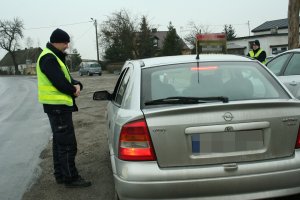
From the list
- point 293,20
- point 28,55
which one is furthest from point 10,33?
point 293,20

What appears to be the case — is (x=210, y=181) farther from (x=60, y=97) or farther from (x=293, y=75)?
(x=293, y=75)

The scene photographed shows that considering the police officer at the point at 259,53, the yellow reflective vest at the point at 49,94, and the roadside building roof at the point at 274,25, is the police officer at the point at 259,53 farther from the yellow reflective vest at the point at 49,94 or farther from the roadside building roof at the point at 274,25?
the roadside building roof at the point at 274,25

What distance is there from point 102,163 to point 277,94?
11.2 ft

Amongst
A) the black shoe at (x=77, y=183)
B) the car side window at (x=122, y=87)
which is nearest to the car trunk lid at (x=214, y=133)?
the car side window at (x=122, y=87)

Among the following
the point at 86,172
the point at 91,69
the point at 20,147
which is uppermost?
the point at 86,172

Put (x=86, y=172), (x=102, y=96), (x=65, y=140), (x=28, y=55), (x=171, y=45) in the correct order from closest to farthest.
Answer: (x=65, y=140) → (x=102, y=96) → (x=86, y=172) → (x=171, y=45) → (x=28, y=55)

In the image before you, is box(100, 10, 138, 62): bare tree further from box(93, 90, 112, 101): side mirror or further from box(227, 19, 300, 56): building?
box(93, 90, 112, 101): side mirror

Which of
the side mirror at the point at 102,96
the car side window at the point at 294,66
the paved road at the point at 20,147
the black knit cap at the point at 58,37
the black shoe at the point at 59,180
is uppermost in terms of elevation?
the black knit cap at the point at 58,37

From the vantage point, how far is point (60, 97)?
5.18 m

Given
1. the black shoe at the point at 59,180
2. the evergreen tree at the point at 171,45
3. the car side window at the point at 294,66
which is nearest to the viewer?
the black shoe at the point at 59,180

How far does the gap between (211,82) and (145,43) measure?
5398 cm

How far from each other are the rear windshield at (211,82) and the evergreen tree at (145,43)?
53.6 meters

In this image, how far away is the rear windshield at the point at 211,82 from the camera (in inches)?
148

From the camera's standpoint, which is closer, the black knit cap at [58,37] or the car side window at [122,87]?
the car side window at [122,87]
